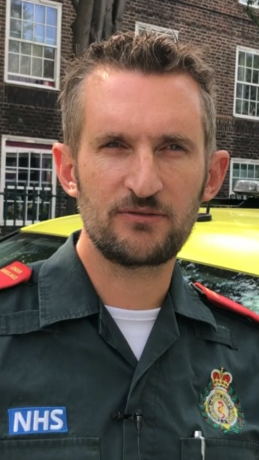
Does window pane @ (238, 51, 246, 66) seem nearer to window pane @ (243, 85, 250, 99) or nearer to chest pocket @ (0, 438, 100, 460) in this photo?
window pane @ (243, 85, 250, 99)

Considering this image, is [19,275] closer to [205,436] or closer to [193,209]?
[193,209]

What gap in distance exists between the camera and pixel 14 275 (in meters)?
1.56

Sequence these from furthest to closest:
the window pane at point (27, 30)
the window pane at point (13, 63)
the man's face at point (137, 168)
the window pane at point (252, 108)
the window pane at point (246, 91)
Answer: the window pane at point (252, 108) < the window pane at point (246, 91) < the window pane at point (27, 30) < the window pane at point (13, 63) < the man's face at point (137, 168)

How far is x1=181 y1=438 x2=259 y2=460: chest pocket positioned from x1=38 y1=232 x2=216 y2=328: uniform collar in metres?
0.29

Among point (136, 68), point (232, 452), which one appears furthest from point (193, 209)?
point (232, 452)

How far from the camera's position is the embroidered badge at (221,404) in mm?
1553

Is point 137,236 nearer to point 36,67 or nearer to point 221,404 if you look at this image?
point 221,404

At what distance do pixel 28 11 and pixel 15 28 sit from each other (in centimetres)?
47

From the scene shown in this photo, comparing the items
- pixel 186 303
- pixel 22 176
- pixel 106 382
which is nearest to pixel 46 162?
pixel 22 176

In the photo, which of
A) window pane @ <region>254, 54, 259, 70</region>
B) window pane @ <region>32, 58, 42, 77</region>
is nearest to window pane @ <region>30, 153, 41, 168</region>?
window pane @ <region>32, 58, 42, 77</region>

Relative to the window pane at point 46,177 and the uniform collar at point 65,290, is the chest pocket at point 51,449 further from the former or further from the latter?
the window pane at point 46,177

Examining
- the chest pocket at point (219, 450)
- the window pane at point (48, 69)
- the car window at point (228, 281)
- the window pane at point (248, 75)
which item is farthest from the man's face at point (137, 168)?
the window pane at point (248, 75)

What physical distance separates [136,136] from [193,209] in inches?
8.9

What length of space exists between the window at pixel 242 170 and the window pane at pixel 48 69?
5.54 meters
